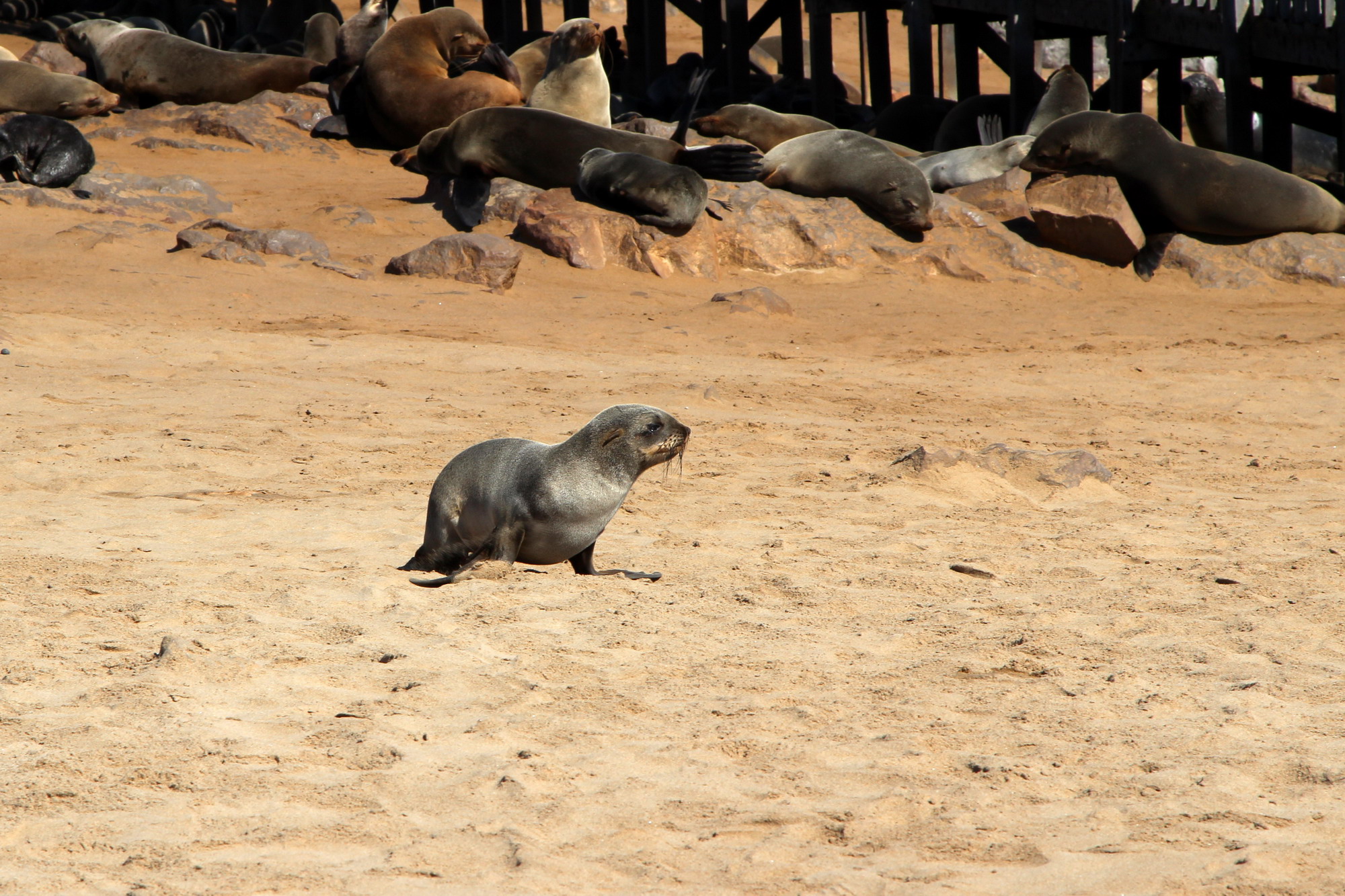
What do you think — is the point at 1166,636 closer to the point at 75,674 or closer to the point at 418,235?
the point at 75,674

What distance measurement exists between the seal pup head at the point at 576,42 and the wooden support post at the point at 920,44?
415cm

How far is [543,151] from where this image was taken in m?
10.4

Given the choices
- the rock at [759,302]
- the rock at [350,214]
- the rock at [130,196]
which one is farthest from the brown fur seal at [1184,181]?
the rock at [130,196]

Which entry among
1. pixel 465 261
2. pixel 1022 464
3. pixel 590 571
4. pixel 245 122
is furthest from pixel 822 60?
pixel 590 571

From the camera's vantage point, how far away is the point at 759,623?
347 centimetres

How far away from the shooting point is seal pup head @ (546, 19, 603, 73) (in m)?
12.1

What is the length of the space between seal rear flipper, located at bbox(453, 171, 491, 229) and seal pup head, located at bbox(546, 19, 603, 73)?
2451 mm

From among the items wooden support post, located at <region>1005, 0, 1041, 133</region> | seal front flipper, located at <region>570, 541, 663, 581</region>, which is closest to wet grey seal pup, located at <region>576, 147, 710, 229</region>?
wooden support post, located at <region>1005, 0, 1041, 133</region>

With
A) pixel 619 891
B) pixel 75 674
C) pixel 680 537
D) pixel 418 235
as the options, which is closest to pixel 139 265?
pixel 418 235

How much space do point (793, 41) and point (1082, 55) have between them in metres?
5.52

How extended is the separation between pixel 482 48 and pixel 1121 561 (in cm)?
1017

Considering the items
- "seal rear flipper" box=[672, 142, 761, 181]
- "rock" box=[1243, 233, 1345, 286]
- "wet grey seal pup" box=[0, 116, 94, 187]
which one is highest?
"wet grey seal pup" box=[0, 116, 94, 187]

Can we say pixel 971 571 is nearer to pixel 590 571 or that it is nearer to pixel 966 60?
pixel 590 571

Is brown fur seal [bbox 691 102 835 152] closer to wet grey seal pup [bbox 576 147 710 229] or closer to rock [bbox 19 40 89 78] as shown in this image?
wet grey seal pup [bbox 576 147 710 229]
